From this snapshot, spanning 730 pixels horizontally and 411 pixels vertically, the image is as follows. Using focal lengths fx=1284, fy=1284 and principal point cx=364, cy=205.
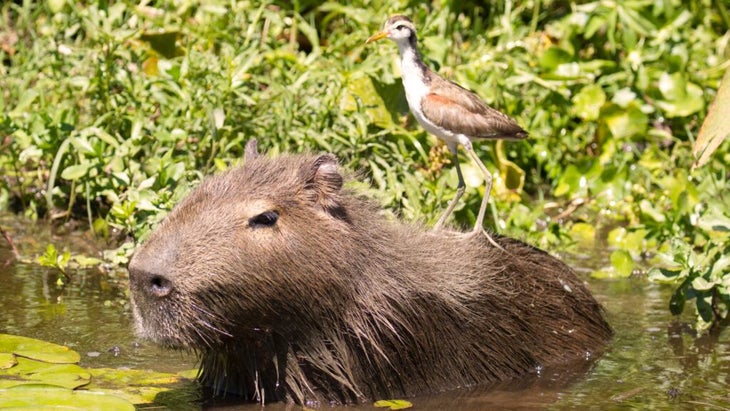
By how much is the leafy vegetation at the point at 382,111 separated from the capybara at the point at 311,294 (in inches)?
17.2

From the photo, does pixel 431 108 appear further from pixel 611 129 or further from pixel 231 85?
pixel 611 129

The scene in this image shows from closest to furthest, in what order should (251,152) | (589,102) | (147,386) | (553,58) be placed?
(147,386)
(251,152)
(589,102)
(553,58)

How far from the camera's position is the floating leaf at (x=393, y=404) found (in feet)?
16.3

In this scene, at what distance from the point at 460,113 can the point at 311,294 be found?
5.31 feet

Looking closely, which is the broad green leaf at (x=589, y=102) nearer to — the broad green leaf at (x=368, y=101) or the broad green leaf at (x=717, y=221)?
the broad green leaf at (x=368, y=101)

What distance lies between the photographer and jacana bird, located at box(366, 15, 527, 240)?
6.08 meters

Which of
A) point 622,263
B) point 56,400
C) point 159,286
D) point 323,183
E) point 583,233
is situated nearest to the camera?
point 159,286

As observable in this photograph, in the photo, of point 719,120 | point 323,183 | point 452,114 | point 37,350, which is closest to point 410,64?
point 452,114

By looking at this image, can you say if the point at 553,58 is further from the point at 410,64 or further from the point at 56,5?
the point at 56,5

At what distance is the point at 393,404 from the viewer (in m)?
4.98

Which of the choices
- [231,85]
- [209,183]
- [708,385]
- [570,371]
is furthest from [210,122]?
[708,385]

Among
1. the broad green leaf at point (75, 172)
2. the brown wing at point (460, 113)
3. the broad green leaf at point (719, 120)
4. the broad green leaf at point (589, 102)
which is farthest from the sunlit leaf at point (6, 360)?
the broad green leaf at point (589, 102)

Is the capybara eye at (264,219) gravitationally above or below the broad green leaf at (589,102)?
above

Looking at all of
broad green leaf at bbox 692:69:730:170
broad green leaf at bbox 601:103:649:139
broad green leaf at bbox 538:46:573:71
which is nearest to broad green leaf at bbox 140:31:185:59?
broad green leaf at bbox 538:46:573:71
